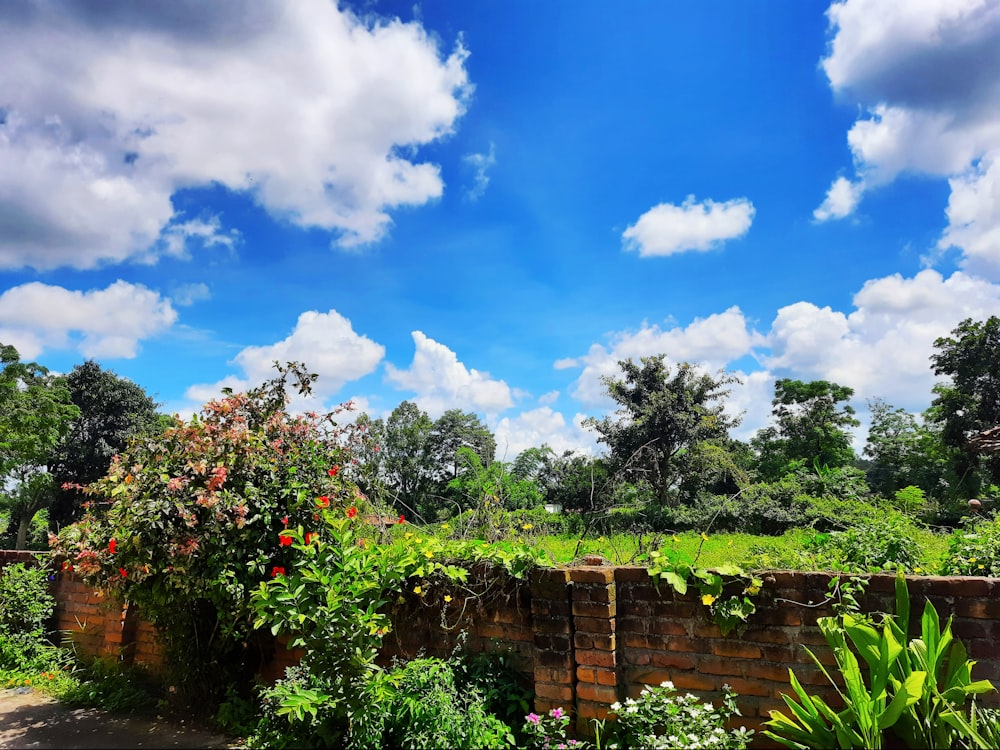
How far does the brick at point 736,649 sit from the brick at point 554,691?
794 mm

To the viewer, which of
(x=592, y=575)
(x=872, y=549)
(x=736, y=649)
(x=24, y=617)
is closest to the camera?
(x=736, y=649)

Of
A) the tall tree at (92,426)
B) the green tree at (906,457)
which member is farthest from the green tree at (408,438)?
the green tree at (906,457)

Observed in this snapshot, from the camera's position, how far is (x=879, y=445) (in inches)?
1119

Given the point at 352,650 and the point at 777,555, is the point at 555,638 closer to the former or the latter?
the point at 352,650

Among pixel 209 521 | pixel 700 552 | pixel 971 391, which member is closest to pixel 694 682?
pixel 700 552

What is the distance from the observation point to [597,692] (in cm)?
325

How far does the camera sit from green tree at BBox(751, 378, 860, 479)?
27.7 metres

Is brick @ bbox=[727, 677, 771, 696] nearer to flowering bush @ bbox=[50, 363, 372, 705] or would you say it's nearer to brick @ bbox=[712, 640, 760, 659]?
brick @ bbox=[712, 640, 760, 659]

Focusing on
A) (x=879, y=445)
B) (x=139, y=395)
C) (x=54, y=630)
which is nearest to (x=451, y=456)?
(x=139, y=395)

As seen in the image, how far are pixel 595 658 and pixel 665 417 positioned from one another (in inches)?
764

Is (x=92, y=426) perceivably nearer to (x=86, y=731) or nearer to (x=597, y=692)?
(x=86, y=731)

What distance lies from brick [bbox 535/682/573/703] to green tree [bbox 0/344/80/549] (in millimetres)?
20544

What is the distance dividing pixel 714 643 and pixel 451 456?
28.1m

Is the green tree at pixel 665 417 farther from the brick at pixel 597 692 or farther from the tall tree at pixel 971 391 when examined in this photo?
the brick at pixel 597 692
